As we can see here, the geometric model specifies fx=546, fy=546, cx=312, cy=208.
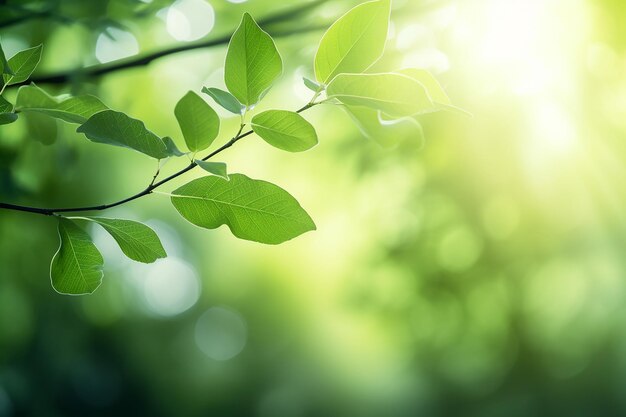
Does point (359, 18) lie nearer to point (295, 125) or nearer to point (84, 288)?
point (295, 125)

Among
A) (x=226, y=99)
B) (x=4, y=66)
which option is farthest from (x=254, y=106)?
(x=4, y=66)

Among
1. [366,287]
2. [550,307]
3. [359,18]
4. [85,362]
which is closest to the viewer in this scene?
[359,18]

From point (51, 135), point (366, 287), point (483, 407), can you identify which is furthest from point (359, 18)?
point (483, 407)

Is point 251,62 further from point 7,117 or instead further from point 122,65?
point 122,65

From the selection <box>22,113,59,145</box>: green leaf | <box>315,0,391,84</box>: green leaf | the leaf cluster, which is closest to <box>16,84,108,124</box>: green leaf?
the leaf cluster

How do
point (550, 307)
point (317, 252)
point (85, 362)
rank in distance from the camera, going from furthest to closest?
point (85, 362) < point (317, 252) < point (550, 307)

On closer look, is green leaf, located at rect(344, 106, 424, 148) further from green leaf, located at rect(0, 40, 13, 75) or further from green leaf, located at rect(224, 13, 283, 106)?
green leaf, located at rect(0, 40, 13, 75)

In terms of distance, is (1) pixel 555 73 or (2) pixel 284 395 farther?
(2) pixel 284 395

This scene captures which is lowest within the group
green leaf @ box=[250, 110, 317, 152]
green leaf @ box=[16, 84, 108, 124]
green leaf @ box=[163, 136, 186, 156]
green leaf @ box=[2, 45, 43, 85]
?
green leaf @ box=[163, 136, 186, 156]
